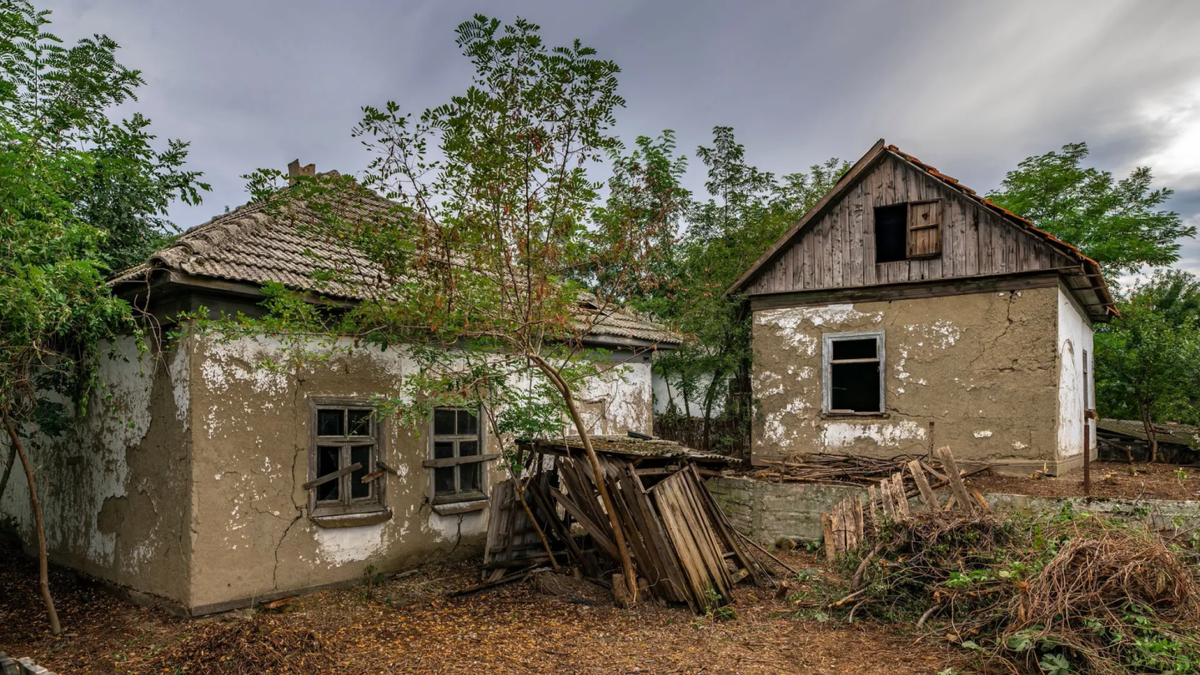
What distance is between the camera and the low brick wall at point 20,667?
13.6ft

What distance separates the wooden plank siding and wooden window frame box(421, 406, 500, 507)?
5.91 metres

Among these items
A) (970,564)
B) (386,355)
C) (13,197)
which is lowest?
(970,564)

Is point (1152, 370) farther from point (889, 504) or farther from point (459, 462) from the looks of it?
point (459, 462)

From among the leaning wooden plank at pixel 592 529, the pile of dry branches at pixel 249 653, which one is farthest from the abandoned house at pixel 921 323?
the pile of dry branches at pixel 249 653

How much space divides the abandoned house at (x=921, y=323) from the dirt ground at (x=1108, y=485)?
0.40 meters

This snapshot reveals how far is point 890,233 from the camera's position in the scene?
12.1m

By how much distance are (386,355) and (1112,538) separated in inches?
279

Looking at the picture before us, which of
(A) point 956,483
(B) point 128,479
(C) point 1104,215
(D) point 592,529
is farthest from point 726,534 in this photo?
(C) point 1104,215

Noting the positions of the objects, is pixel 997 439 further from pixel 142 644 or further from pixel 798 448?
pixel 142 644

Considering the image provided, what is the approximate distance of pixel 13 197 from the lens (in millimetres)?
5441

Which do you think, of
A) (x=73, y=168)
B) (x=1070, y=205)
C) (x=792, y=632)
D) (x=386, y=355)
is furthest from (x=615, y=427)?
(x=1070, y=205)

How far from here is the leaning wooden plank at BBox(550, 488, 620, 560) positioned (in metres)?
7.20

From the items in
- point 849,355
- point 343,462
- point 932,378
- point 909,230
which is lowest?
point 343,462

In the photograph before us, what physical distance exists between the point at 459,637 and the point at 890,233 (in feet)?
31.8
